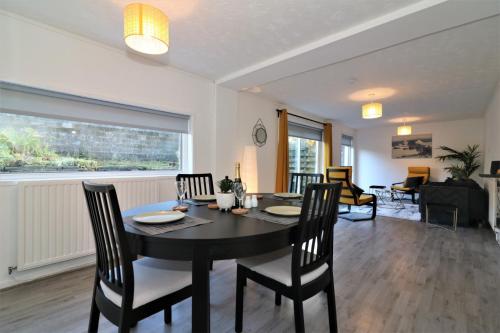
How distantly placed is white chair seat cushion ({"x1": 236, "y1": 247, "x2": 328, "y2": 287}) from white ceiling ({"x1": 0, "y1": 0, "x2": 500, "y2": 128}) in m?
1.82

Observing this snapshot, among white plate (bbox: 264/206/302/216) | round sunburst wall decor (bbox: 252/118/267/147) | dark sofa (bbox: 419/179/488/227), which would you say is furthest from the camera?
round sunburst wall decor (bbox: 252/118/267/147)

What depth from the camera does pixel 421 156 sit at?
7.09 metres

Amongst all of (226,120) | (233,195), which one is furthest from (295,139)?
(233,195)

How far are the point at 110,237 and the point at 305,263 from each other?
1.02 meters

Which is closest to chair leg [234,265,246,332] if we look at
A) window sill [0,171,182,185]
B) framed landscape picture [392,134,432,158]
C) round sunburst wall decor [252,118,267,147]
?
window sill [0,171,182,185]

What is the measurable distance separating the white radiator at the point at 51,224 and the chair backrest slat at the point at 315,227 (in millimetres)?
2107

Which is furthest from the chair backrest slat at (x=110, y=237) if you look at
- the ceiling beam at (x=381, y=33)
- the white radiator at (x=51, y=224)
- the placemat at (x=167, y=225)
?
the ceiling beam at (x=381, y=33)

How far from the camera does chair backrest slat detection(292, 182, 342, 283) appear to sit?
128 cm

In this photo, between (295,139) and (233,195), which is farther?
(295,139)

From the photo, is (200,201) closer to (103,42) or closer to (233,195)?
(233,195)

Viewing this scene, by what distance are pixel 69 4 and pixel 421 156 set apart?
8348 millimetres

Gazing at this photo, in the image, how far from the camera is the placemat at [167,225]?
3.92ft

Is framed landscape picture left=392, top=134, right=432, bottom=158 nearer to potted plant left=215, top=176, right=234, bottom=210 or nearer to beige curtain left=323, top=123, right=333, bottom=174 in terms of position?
beige curtain left=323, top=123, right=333, bottom=174

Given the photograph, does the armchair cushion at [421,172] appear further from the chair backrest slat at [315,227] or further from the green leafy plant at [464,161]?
the chair backrest slat at [315,227]
